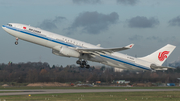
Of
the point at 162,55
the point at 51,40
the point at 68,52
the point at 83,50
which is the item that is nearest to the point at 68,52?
the point at 68,52

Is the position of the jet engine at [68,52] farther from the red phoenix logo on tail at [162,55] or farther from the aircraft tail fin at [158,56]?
the red phoenix logo on tail at [162,55]

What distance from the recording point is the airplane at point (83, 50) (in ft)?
136

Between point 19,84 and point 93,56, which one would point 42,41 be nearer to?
point 93,56

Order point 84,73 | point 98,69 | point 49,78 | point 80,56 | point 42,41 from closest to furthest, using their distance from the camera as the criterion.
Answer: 1. point 42,41
2. point 80,56
3. point 49,78
4. point 84,73
5. point 98,69

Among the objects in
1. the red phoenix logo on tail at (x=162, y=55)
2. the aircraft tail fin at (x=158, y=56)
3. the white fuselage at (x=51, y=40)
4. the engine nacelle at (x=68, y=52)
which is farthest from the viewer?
the red phoenix logo on tail at (x=162, y=55)

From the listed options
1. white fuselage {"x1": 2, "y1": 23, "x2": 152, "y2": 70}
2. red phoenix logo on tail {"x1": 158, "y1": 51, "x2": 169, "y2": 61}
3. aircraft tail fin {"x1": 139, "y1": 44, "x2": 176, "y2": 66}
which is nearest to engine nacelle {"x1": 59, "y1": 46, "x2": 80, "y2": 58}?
white fuselage {"x1": 2, "y1": 23, "x2": 152, "y2": 70}

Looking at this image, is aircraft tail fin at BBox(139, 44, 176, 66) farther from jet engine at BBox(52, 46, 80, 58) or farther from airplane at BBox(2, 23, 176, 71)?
Answer: jet engine at BBox(52, 46, 80, 58)

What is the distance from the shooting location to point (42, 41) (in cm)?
4188

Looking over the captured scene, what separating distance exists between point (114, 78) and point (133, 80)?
5.36m

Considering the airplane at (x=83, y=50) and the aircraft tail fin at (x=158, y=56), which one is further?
the aircraft tail fin at (x=158, y=56)

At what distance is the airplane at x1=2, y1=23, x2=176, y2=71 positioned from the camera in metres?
41.4

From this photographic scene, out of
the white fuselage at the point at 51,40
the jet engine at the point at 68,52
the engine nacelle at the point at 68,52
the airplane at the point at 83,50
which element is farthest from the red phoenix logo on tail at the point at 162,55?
the engine nacelle at the point at 68,52

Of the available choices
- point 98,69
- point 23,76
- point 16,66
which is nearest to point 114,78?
point 98,69

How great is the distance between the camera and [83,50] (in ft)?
143
